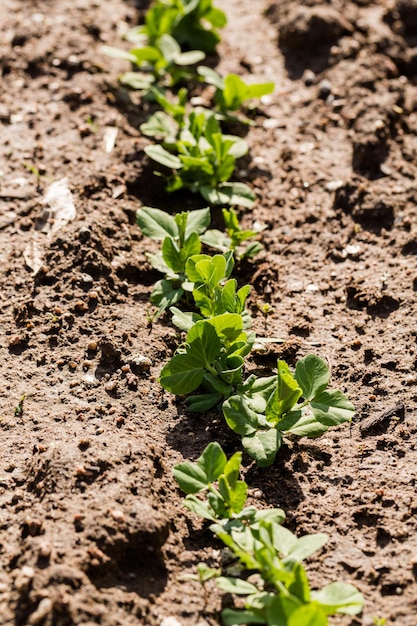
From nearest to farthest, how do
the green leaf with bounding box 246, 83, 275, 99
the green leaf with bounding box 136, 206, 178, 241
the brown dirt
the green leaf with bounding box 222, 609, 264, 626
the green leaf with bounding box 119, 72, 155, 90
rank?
the green leaf with bounding box 222, 609, 264, 626 → the brown dirt → the green leaf with bounding box 136, 206, 178, 241 → the green leaf with bounding box 246, 83, 275, 99 → the green leaf with bounding box 119, 72, 155, 90

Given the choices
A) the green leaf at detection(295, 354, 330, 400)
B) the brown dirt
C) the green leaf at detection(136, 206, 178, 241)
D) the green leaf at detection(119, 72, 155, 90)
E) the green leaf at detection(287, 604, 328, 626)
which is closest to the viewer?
the green leaf at detection(287, 604, 328, 626)

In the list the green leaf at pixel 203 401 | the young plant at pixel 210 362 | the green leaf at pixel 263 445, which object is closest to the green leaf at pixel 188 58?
the young plant at pixel 210 362

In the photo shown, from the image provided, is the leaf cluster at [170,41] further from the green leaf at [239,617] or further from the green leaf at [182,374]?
the green leaf at [239,617]

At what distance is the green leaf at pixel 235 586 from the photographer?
199 cm

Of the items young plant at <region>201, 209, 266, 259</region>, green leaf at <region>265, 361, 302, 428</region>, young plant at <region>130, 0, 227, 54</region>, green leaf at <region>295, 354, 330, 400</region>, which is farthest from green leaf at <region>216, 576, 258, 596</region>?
young plant at <region>130, 0, 227, 54</region>

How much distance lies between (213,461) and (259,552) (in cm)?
33

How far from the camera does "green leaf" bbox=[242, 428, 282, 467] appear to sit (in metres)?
2.34

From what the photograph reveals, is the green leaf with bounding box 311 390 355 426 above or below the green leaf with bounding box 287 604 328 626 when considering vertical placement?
above

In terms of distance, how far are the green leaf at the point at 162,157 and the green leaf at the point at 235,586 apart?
187 centimetres

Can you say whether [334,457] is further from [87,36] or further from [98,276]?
[87,36]

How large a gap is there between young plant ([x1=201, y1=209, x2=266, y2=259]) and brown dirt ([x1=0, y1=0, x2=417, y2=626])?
0.33ft

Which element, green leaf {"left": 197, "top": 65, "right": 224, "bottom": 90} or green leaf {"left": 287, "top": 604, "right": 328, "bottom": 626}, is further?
green leaf {"left": 197, "top": 65, "right": 224, "bottom": 90}

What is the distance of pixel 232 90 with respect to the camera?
12.0ft

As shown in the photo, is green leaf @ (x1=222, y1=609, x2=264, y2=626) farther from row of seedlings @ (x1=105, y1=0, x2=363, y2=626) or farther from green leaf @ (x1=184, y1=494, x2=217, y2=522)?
green leaf @ (x1=184, y1=494, x2=217, y2=522)
